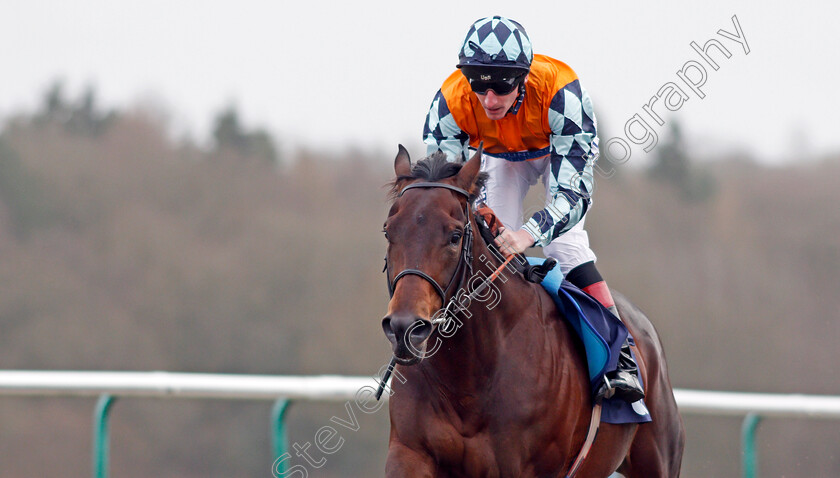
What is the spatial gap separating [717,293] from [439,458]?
76.3 feet

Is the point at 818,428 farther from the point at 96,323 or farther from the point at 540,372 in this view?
the point at 540,372

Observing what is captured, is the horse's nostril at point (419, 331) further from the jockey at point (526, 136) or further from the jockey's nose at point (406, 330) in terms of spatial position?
the jockey at point (526, 136)

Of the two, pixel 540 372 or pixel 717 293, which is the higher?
pixel 540 372

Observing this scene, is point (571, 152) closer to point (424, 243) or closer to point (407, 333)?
point (424, 243)

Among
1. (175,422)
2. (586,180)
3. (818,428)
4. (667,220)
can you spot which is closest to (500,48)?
(586,180)

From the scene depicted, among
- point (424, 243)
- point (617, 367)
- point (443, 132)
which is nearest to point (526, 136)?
point (443, 132)

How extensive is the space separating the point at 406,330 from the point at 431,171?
27.3 inches

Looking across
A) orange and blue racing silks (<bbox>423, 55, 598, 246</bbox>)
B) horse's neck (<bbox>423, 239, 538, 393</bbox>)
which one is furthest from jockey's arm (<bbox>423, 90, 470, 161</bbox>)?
horse's neck (<bbox>423, 239, 538, 393</bbox>)

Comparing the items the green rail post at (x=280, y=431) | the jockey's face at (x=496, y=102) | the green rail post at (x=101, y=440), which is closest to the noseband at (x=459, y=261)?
the jockey's face at (x=496, y=102)

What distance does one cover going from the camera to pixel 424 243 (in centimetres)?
300

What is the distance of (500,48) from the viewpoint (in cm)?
358

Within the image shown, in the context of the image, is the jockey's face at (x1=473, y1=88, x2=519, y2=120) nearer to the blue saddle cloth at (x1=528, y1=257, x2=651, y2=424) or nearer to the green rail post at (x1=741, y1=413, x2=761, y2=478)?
the blue saddle cloth at (x1=528, y1=257, x2=651, y2=424)

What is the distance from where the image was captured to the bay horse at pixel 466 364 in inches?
120

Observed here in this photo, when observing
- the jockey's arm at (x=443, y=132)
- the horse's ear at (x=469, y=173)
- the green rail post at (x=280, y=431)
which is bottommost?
the green rail post at (x=280, y=431)
